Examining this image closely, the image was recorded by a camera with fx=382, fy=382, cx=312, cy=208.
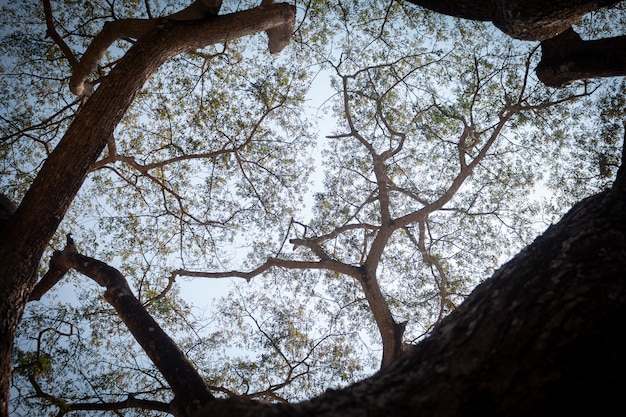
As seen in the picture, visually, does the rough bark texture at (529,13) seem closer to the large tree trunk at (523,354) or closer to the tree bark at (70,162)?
the large tree trunk at (523,354)

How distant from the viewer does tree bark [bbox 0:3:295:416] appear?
2.62 m

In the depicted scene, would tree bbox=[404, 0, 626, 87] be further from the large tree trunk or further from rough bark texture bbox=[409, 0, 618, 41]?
the large tree trunk

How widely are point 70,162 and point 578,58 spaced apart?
4.80 metres

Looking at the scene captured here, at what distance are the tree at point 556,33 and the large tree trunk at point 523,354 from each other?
1958mm

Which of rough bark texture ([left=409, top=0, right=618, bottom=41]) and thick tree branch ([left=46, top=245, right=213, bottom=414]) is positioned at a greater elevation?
rough bark texture ([left=409, top=0, right=618, bottom=41])

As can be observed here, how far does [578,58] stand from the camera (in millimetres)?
3768

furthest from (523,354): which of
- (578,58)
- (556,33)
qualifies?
(578,58)

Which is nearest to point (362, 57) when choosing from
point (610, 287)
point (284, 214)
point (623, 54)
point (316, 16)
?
point (316, 16)

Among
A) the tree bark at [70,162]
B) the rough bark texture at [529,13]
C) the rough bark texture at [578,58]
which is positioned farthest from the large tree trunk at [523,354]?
the rough bark texture at [578,58]

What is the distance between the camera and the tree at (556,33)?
9.40 feet

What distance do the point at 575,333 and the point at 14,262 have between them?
10.9ft

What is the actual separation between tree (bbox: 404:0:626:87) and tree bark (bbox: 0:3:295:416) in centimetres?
240

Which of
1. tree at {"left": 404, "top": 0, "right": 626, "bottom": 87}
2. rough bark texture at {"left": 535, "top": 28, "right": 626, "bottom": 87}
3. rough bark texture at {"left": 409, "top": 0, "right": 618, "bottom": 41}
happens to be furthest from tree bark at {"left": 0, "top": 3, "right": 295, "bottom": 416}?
rough bark texture at {"left": 535, "top": 28, "right": 626, "bottom": 87}

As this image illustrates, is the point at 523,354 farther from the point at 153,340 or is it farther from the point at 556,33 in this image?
the point at 556,33
